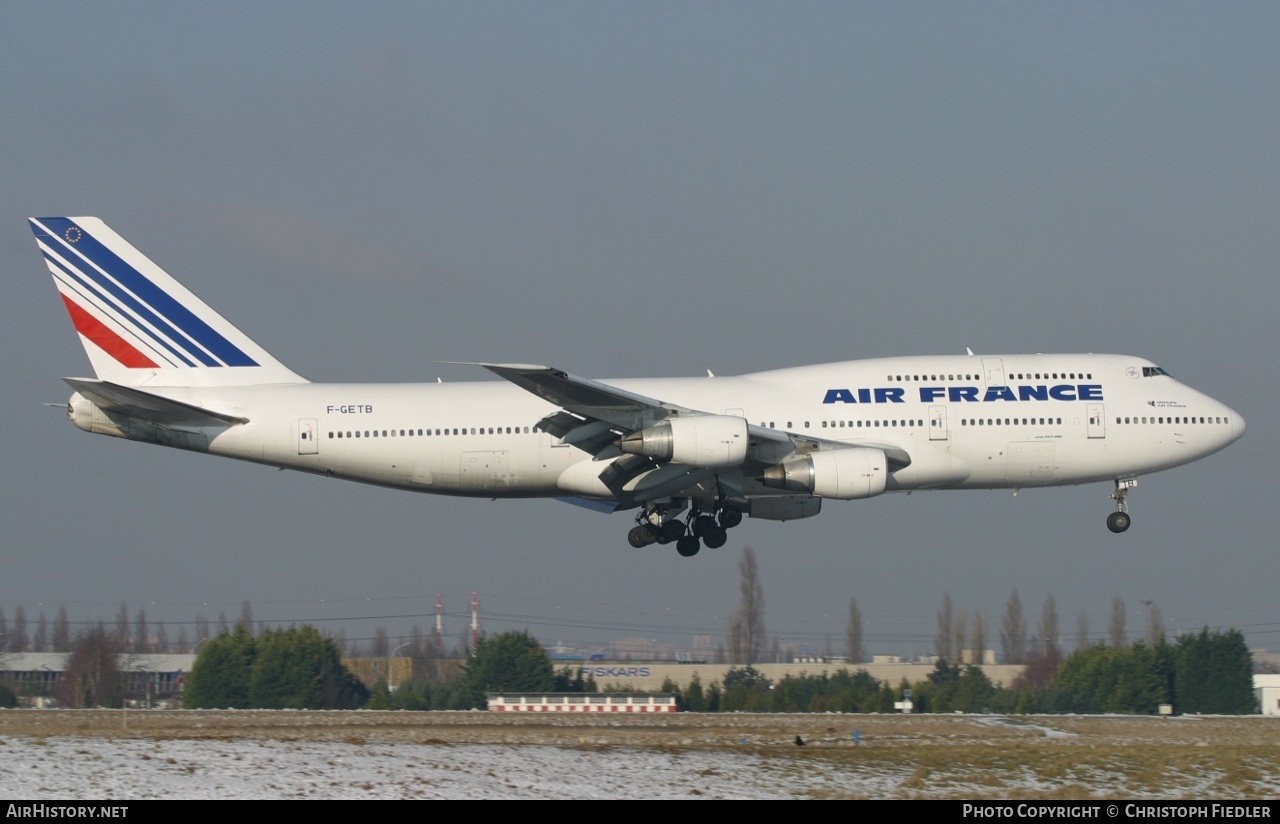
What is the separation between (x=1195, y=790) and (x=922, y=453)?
1589 cm

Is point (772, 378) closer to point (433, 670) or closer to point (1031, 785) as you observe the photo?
point (1031, 785)

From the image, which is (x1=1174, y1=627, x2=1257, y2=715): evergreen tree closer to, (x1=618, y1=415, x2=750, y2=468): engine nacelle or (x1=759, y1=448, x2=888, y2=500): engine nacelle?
(x1=759, y1=448, x2=888, y2=500): engine nacelle

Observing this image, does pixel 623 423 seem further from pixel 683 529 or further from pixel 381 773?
pixel 381 773

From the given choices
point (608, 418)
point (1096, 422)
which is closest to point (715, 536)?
point (608, 418)

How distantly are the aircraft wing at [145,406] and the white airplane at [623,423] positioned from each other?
79mm

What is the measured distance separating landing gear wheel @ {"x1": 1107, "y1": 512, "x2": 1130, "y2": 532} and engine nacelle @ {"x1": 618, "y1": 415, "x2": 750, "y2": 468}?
1249cm

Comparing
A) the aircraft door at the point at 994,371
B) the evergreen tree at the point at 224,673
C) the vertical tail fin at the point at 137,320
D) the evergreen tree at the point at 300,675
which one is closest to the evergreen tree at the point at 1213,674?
the aircraft door at the point at 994,371

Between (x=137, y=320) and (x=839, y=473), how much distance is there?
2008 centimetres

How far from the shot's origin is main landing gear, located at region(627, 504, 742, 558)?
4362cm

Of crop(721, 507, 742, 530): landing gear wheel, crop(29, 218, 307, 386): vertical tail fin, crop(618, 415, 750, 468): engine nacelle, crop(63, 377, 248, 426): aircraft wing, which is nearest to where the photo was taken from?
crop(63, 377, 248, 426): aircraft wing

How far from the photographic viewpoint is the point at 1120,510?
43656 mm

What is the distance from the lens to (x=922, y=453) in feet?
133

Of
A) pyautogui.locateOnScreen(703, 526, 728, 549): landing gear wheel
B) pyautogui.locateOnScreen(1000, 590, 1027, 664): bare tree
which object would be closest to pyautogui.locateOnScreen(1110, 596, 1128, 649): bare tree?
pyautogui.locateOnScreen(1000, 590, 1027, 664): bare tree
